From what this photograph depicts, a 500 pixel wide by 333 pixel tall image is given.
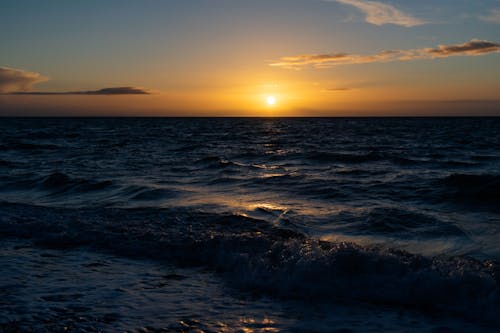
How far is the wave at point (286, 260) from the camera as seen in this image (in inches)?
230

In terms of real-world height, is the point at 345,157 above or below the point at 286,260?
above

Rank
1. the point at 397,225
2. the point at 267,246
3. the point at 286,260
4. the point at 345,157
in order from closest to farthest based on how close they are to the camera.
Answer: the point at 286,260
the point at 267,246
the point at 397,225
the point at 345,157

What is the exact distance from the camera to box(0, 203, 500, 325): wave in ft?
19.2

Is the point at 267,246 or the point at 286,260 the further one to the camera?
the point at 267,246

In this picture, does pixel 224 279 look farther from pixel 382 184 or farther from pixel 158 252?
pixel 382 184

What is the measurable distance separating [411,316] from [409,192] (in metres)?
9.72

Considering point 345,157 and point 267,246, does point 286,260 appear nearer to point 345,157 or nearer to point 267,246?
point 267,246

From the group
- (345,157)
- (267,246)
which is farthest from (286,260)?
(345,157)

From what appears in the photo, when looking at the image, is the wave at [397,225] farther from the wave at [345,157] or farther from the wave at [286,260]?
the wave at [345,157]

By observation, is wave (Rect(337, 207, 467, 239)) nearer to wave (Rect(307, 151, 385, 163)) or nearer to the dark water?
the dark water

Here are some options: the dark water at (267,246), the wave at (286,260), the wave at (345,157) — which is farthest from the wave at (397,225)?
the wave at (345,157)

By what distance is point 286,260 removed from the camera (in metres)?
6.98

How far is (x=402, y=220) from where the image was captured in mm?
10242

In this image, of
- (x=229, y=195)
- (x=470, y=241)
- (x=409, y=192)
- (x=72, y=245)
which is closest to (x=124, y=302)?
(x=72, y=245)
